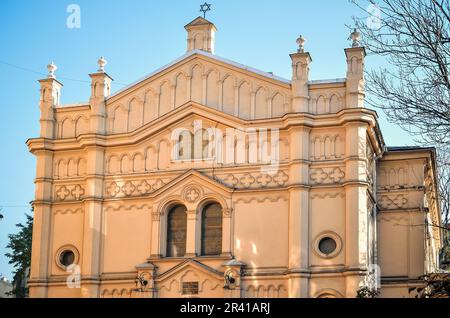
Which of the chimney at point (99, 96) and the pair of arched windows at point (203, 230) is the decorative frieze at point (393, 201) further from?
the chimney at point (99, 96)

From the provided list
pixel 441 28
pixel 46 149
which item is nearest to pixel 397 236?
pixel 46 149

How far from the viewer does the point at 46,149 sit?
120ft

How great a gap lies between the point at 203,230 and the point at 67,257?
612 centimetres

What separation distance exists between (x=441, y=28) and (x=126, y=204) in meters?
19.6

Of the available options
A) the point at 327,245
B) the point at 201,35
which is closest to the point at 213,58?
the point at 201,35

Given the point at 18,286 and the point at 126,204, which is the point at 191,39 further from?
the point at 18,286

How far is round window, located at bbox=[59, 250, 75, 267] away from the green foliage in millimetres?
10742

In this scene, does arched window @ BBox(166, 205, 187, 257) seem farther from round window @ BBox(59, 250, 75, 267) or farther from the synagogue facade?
round window @ BBox(59, 250, 75, 267)

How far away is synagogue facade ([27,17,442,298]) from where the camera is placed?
107 ft

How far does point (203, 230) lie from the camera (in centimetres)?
3441

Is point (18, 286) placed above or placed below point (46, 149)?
below

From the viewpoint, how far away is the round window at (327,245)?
107 feet

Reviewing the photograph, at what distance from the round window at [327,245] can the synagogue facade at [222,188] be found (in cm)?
5

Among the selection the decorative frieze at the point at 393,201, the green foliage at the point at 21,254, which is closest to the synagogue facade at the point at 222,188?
the decorative frieze at the point at 393,201
